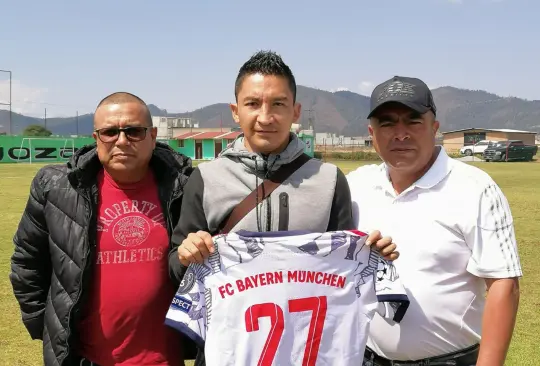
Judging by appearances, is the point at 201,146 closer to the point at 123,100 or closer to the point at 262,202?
the point at 123,100

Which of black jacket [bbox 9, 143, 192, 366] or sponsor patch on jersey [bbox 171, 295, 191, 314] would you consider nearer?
sponsor patch on jersey [bbox 171, 295, 191, 314]

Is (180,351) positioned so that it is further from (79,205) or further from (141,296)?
(79,205)

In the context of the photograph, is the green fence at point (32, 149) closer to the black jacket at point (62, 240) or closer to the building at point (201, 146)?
the building at point (201, 146)

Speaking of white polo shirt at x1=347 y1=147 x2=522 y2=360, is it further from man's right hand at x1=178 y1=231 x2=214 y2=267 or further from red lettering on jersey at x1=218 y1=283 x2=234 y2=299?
man's right hand at x1=178 y1=231 x2=214 y2=267

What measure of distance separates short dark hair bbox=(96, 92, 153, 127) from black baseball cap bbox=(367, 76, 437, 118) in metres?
1.22

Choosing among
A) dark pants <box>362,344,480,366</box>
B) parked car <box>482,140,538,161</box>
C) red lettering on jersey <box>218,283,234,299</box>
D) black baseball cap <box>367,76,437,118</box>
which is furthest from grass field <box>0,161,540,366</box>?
parked car <box>482,140,538,161</box>

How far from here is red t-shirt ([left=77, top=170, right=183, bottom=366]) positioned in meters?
2.88

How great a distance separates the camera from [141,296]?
288 cm

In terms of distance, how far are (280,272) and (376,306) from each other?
0.49 meters

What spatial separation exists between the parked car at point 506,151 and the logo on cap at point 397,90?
47.5 m

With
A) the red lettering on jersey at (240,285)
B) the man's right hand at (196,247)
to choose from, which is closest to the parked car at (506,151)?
the red lettering on jersey at (240,285)

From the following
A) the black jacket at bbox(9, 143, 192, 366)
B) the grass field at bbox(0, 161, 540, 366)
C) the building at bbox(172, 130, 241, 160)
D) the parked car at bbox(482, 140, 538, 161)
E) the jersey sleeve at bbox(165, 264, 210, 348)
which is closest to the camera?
the jersey sleeve at bbox(165, 264, 210, 348)

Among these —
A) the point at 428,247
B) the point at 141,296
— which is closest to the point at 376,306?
the point at 428,247

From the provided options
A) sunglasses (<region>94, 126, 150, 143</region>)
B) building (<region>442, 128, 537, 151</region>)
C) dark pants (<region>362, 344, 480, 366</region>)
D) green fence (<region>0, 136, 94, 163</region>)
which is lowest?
dark pants (<region>362, 344, 480, 366</region>)
